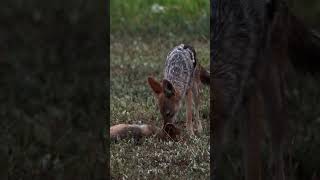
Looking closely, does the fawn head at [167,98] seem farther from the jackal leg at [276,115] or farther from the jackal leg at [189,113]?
the jackal leg at [276,115]

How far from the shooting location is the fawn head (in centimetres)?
736

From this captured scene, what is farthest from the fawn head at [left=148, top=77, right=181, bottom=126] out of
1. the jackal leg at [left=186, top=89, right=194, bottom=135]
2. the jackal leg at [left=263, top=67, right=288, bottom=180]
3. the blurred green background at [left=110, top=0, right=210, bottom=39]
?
the blurred green background at [left=110, top=0, right=210, bottom=39]

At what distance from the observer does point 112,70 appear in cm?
1017

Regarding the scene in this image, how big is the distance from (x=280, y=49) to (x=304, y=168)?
75cm

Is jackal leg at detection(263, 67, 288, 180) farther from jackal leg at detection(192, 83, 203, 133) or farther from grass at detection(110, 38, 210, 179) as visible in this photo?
Answer: jackal leg at detection(192, 83, 203, 133)

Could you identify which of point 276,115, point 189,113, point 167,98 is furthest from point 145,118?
point 276,115

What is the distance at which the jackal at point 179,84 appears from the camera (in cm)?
740

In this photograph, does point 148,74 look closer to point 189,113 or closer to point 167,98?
point 167,98

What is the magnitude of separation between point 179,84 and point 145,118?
487 millimetres

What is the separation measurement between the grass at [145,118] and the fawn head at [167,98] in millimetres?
136

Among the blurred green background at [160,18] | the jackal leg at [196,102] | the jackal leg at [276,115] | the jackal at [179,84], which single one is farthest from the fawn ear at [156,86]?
the blurred green background at [160,18]

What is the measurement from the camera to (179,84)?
7.82 meters
